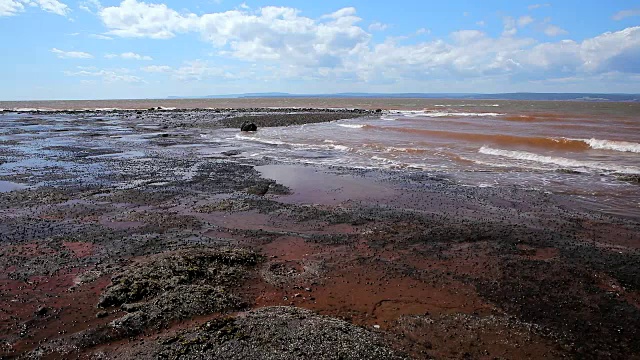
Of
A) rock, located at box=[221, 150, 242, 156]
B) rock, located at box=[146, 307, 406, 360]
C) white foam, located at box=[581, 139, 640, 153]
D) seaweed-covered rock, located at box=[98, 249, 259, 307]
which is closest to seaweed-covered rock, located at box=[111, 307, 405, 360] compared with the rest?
rock, located at box=[146, 307, 406, 360]

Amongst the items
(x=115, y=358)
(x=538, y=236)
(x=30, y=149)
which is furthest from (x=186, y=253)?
(x=30, y=149)

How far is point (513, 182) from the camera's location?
1619 centimetres

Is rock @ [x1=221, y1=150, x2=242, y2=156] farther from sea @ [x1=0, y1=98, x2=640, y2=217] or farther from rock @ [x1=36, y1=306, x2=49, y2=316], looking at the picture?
rock @ [x1=36, y1=306, x2=49, y2=316]

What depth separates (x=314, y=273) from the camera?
7914mm

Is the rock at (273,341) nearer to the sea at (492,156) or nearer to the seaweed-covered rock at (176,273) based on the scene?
the seaweed-covered rock at (176,273)

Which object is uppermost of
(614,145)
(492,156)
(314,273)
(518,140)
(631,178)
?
(518,140)

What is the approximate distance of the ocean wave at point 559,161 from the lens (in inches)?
741

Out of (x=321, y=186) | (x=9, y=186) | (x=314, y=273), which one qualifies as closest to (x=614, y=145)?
(x=321, y=186)

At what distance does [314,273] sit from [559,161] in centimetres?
1848

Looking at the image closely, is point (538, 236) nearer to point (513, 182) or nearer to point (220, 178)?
point (513, 182)

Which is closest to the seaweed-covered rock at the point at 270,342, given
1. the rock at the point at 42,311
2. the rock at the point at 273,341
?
the rock at the point at 273,341

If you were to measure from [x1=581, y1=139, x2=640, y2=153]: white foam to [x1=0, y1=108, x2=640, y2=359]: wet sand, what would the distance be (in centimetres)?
1623

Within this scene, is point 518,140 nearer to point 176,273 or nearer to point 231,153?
point 231,153

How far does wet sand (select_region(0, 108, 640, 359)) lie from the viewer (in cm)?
569
